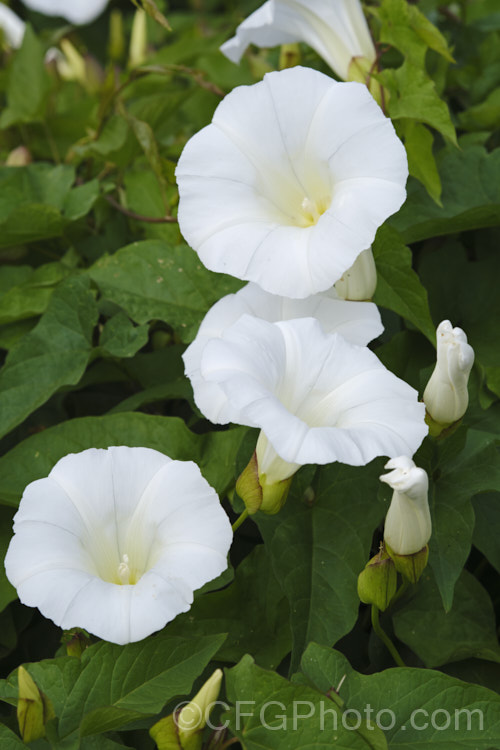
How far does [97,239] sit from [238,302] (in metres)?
0.42

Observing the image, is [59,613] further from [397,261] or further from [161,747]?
[397,261]

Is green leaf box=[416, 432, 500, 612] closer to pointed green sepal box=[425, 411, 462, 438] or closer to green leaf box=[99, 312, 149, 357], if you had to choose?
pointed green sepal box=[425, 411, 462, 438]

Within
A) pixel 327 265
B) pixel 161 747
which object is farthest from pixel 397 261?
pixel 161 747

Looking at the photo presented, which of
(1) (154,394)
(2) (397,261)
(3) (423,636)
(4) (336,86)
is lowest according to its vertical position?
(3) (423,636)

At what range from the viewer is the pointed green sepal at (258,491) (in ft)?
2.52

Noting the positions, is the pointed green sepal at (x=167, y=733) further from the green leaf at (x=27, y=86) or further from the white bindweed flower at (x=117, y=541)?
the green leaf at (x=27, y=86)

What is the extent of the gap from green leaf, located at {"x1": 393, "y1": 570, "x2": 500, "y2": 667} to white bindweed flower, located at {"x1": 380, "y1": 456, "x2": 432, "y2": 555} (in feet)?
0.53

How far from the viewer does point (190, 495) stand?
74 cm

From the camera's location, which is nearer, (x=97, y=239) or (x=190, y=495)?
(x=190, y=495)

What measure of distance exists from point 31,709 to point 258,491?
0.26 meters

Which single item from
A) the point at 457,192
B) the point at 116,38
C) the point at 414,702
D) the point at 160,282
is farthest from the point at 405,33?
the point at 116,38

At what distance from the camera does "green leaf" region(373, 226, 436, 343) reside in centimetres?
90

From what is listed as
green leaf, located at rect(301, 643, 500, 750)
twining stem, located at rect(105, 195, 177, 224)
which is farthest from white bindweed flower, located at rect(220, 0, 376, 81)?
green leaf, located at rect(301, 643, 500, 750)

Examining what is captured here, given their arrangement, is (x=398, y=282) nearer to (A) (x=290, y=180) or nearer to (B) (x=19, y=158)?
(A) (x=290, y=180)
